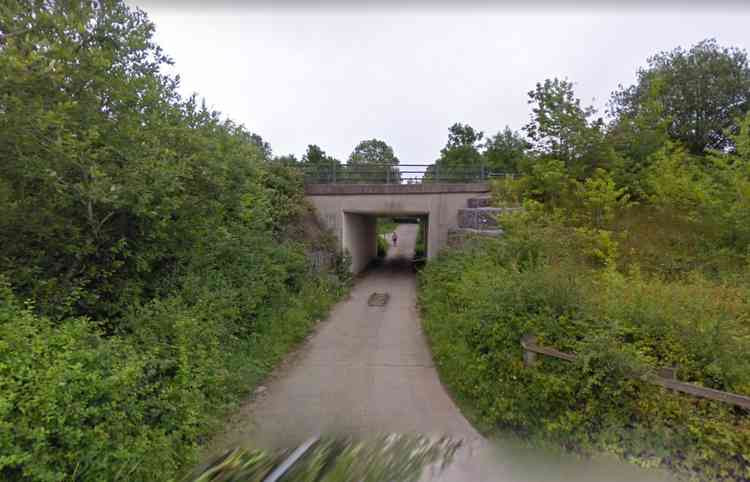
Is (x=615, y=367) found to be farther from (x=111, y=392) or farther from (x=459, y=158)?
(x=459, y=158)

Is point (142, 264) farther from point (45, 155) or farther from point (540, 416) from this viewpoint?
point (540, 416)

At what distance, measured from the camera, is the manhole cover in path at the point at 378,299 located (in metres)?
9.90

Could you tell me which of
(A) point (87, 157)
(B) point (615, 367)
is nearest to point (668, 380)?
(B) point (615, 367)

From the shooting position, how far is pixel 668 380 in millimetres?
2918

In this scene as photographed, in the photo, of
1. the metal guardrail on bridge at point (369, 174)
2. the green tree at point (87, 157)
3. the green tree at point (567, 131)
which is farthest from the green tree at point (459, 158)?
the green tree at point (87, 157)

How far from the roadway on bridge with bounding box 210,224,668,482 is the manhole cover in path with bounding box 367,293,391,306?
2382mm

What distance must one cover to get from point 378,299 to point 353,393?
19.1 feet

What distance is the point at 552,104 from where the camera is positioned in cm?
877

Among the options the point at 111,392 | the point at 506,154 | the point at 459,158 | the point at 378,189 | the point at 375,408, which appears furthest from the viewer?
the point at 459,158

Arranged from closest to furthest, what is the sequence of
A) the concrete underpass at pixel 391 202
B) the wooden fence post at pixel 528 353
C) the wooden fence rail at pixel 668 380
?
the wooden fence rail at pixel 668 380
the wooden fence post at pixel 528 353
the concrete underpass at pixel 391 202

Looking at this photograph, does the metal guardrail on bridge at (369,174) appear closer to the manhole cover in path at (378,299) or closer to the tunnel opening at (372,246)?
the tunnel opening at (372,246)

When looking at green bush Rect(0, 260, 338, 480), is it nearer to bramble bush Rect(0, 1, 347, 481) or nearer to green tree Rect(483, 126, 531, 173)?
bramble bush Rect(0, 1, 347, 481)

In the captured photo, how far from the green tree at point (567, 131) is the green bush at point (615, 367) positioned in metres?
4.95

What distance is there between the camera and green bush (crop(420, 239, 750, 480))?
110 inches
